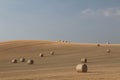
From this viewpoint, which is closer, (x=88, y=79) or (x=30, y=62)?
(x=88, y=79)

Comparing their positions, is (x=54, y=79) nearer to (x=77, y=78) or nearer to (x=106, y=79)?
(x=77, y=78)

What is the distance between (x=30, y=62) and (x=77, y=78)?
63.0ft

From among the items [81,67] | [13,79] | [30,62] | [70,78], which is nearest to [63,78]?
[70,78]

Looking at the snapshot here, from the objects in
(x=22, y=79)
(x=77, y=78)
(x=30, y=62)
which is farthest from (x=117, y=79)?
(x=30, y=62)

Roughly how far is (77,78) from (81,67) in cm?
615

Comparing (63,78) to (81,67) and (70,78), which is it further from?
(81,67)

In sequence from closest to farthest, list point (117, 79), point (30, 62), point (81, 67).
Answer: point (117, 79) → point (81, 67) → point (30, 62)

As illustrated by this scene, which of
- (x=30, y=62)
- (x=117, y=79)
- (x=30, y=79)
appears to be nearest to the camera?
(x=117, y=79)

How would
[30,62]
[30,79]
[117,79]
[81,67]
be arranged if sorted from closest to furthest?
1. [117,79]
2. [30,79]
3. [81,67]
4. [30,62]

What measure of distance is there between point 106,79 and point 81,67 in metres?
7.24

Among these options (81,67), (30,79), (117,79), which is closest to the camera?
(117,79)

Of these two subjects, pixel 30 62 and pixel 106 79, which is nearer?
pixel 106 79

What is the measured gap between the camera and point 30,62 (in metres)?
41.9

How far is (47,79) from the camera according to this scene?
23.2 meters
